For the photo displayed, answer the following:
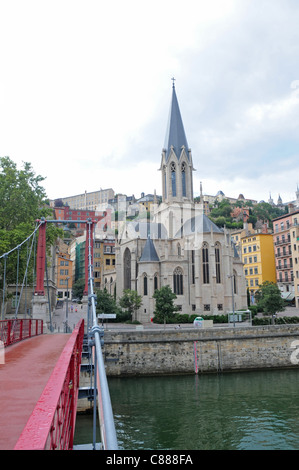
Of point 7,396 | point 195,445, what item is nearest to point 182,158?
point 195,445

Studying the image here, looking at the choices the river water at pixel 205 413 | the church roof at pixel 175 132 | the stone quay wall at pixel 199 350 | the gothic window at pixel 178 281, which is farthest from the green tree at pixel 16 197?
the church roof at pixel 175 132

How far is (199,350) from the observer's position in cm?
3102

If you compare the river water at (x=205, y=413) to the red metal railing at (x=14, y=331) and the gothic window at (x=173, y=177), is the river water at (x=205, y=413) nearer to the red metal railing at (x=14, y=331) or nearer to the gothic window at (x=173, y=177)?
the red metal railing at (x=14, y=331)

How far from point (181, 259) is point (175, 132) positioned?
2556 cm

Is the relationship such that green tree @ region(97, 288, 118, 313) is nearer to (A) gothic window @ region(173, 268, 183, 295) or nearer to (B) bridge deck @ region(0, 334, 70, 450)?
(A) gothic window @ region(173, 268, 183, 295)

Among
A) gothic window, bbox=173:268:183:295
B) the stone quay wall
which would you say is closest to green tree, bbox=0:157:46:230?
the stone quay wall

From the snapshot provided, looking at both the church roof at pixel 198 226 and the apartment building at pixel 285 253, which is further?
Result: the apartment building at pixel 285 253

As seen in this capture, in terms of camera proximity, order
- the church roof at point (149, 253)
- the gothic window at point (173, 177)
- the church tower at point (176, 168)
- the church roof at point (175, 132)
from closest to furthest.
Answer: the church roof at point (149, 253)
the church tower at point (176, 168)
the gothic window at point (173, 177)
the church roof at point (175, 132)

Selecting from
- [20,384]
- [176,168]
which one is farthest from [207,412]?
[176,168]

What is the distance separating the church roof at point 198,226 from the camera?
53656 millimetres

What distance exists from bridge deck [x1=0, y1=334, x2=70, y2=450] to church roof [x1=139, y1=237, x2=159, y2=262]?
42.7 metres

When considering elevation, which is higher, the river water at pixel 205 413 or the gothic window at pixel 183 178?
the gothic window at pixel 183 178

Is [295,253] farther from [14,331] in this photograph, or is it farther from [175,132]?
[14,331]
